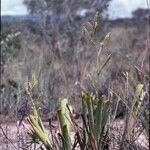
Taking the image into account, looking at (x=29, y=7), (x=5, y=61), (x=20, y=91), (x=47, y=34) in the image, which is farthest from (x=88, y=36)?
(x=29, y=7)

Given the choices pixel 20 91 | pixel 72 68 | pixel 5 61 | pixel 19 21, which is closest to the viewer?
pixel 20 91

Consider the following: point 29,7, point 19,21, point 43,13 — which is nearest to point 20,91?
point 43,13

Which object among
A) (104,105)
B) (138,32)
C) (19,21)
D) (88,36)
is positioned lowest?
(138,32)

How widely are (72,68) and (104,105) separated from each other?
6155 millimetres

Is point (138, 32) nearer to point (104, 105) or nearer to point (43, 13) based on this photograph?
point (43, 13)

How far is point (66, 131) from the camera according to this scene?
237 cm

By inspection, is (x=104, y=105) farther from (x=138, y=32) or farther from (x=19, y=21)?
(x=138, y=32)

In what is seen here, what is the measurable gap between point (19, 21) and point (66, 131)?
1203 centimetres

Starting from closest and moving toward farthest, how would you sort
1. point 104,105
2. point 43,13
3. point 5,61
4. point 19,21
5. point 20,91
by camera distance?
point 104,105 < point 20,91 < point 5,61 < point 43,13 < point 19,21

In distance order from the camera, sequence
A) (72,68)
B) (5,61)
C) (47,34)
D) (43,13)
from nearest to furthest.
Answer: (5,61) < (72,68) < (47,34) < (43,13)

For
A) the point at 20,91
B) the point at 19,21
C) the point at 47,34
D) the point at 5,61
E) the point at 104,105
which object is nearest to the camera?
the point at 104,105

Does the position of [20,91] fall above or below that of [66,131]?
below

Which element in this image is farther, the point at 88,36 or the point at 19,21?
the point at 19,21

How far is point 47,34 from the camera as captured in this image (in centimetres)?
1069
